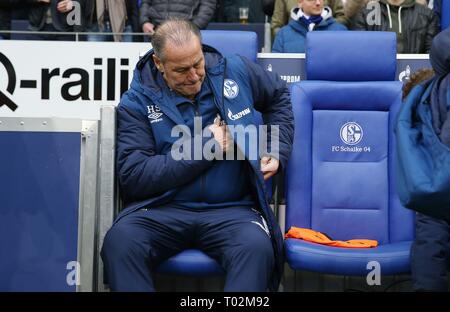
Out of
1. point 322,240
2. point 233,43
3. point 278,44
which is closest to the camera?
point 322,240

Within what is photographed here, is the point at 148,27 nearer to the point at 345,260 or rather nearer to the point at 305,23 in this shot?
the point at 305,23

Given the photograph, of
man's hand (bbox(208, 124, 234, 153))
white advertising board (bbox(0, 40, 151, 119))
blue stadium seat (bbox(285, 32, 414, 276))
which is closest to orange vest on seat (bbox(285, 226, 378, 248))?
blue stadium seat (bbox(285, 32, 414, 276))

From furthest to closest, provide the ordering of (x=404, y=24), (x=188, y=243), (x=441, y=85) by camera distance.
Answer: (x=404, y=24) → (x=188, y=243) → (x=441, y=85)

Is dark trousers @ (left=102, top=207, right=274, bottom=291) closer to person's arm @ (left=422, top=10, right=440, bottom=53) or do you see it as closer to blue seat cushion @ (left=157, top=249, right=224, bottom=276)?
blue seat cushion @ (left=157, top=249, right=224, bottom=276)

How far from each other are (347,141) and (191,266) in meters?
1.09

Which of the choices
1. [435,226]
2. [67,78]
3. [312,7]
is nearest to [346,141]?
[435,226]

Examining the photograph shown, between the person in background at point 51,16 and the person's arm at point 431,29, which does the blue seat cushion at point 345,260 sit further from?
the person in background at point 51,16

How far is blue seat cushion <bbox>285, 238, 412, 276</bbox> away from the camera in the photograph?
10.4 ft

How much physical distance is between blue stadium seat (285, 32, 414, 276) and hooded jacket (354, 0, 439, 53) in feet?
5.62

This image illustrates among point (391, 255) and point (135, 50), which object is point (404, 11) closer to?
point (135, 50)

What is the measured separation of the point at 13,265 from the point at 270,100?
128cm

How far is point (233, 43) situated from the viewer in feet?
12.2

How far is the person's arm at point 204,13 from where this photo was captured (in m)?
5.48

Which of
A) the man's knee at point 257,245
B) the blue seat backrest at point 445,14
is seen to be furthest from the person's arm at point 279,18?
the man's knee at point 257,245
